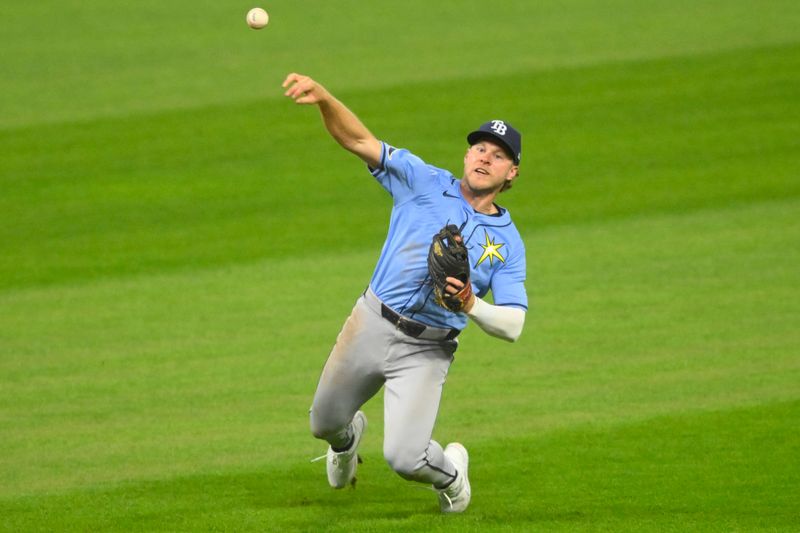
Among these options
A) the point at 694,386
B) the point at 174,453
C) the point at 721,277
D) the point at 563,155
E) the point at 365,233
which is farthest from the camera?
the point at 563,155

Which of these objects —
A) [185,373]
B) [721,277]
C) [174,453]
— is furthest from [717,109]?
[174,453]

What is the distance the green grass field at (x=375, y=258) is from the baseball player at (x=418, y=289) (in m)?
0.57

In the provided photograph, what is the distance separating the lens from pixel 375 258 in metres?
11.7

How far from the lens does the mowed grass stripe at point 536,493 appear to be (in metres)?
6.62

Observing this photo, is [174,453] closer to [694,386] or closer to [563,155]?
[694,386]

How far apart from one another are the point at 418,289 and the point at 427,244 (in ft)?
0.77

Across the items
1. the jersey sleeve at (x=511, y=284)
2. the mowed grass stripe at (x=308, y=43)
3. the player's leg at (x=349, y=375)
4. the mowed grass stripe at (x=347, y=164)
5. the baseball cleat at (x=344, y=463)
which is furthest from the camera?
the mowed grass stripe at (x=308, y=43)

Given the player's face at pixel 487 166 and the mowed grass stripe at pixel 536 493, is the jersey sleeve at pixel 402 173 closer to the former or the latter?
the player's face at pixel 487 166

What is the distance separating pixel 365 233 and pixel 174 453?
16.4ft

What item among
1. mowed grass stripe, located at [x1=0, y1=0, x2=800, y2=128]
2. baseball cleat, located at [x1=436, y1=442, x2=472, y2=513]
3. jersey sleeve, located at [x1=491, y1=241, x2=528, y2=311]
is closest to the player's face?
jersey sleeve, located at [x1=491, y1=241, x2=528, y2=311]

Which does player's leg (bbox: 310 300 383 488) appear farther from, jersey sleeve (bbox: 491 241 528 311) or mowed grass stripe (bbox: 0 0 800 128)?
mowed grass stripe (bbox: 0 0 800 128)

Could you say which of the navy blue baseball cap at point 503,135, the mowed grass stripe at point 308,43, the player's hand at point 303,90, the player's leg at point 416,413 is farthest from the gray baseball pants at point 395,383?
the mowed grass stripe at point 308,43

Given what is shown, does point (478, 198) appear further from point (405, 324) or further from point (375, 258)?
point (375, 258)

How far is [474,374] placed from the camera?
923cm
